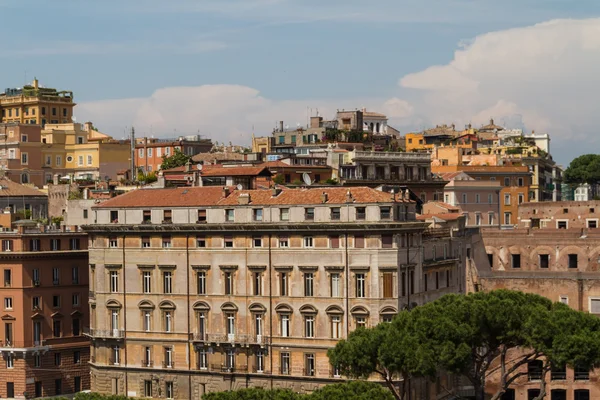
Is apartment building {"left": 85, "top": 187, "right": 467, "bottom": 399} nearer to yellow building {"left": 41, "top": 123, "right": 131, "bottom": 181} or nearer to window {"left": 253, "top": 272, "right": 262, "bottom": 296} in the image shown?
window {"left": 253, "top": 272, "right": 262, "bottom": 296}

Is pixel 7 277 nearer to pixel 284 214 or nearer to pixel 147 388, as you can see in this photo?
pixel 147 388

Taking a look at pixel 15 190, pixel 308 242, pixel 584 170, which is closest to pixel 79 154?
pixel 15 190

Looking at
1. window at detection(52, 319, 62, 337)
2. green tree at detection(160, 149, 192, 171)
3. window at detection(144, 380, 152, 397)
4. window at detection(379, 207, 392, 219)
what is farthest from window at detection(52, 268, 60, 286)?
green tree at detection(160, 149, 192, 171)

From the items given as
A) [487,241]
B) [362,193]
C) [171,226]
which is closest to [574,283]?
[487,241]

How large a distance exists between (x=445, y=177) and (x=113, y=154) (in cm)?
3459

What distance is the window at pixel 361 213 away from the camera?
265 feet

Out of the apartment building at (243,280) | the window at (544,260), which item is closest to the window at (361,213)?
the apartment building at (243,280)

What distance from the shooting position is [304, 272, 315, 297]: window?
81.9m

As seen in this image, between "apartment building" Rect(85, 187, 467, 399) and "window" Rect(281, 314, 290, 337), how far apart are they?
0.10 meters

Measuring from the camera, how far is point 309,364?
82.2 m

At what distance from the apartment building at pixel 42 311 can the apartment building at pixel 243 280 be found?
700 centimetres

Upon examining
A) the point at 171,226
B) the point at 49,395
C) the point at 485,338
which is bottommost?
the point at 49,395

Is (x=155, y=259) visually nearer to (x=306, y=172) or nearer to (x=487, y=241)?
(x=306, y=172)

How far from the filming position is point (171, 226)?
281 feet
